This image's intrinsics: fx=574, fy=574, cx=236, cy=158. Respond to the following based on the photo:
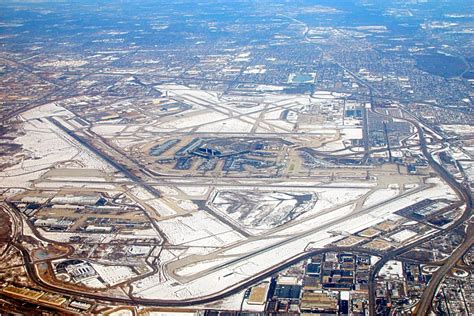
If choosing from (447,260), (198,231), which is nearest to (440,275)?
(447,260)

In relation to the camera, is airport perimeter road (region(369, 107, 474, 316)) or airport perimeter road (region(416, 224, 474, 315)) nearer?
airport perimeter road (region(416, 224, 474, 315))

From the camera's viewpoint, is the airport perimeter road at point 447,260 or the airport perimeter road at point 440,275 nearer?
the airport perimeter road at point 440,275

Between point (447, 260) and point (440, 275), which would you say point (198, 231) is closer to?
point (440, 275)

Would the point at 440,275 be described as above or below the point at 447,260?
below

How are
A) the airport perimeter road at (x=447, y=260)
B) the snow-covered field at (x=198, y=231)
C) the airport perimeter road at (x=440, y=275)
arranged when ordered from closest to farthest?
the airport perimeter road at (x=440, y=275) → the airport perimeter road at (x=447, y=260) → the snow-covered field at (x=198, y=231)

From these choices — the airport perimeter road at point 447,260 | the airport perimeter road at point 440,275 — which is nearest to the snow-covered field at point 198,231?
the airport perimeter road at point 447,260

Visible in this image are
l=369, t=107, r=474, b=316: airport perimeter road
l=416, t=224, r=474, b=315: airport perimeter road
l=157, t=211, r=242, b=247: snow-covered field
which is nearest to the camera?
l=416, t=224, r=474, b=315: airport perimeter road

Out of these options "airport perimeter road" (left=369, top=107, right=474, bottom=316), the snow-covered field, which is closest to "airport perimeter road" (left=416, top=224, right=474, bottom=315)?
"airport perimeter road" (left=369, top=107, right=474, bottom=316)

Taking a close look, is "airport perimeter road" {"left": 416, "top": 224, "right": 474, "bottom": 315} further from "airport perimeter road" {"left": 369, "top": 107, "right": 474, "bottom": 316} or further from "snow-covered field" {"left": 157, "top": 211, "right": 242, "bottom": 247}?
"snow-covered field" {"left": 157, "top": 211, "right": 242, "bottom": 247}

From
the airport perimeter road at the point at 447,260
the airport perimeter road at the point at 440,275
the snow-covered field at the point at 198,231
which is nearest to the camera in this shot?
the airport perimeter road at the point at 440,275

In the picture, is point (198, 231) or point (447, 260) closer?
point (447, 260)

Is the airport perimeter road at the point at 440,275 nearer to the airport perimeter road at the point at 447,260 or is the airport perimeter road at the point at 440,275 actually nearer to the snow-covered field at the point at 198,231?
the airport perimeter road at the point at 447,260

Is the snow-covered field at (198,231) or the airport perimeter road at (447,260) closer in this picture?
the airport perimeter road at (447,260)

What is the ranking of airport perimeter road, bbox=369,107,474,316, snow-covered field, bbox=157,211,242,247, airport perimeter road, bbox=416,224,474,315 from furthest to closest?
snow-covered field, bbox=157,211,242,247 → airport perimeter road, bbox=369,107,474,316 → airport perimeter road, bbox=416,224,474,315
